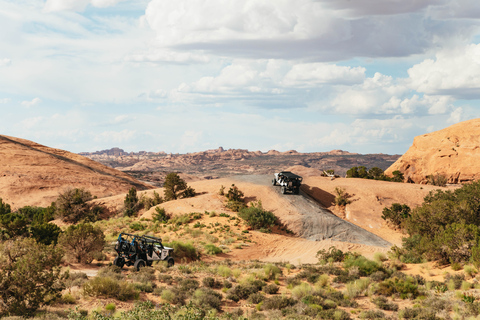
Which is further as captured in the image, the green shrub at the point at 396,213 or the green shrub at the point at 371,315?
the green shrub at the point at 396,213

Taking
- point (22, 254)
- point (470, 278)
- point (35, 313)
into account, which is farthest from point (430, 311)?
point (22, 254)

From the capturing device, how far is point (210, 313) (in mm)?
11711

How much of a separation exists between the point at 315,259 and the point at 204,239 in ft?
28.2

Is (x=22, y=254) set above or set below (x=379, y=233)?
above

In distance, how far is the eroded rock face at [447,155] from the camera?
5119 centimetres

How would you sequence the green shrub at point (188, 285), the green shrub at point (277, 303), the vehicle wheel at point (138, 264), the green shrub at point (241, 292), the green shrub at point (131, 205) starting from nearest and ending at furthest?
1. the green shrub at point (277, 303)
2. the green shrub at point (241, 292)
3. the green shrub at point (188, 285)
4. the vehicle wheel at point (138, 264)
5. the green shrub at point (131, 205)

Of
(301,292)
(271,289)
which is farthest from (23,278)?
(301,292)

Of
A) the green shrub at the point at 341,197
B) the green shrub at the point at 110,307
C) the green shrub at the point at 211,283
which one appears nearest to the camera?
the green shrub at the point at 110,307

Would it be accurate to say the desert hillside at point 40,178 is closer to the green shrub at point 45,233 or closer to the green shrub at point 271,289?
the green shrub at point 45,233

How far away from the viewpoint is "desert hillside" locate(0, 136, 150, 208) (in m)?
51.0

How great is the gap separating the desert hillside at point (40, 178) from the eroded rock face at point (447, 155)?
44232 millimetres

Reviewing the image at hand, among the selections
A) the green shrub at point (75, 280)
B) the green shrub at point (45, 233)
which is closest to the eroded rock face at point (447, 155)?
the green shrub at point (45, 233)

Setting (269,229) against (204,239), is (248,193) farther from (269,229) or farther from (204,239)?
(204,239)

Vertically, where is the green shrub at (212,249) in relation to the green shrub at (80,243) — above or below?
below
